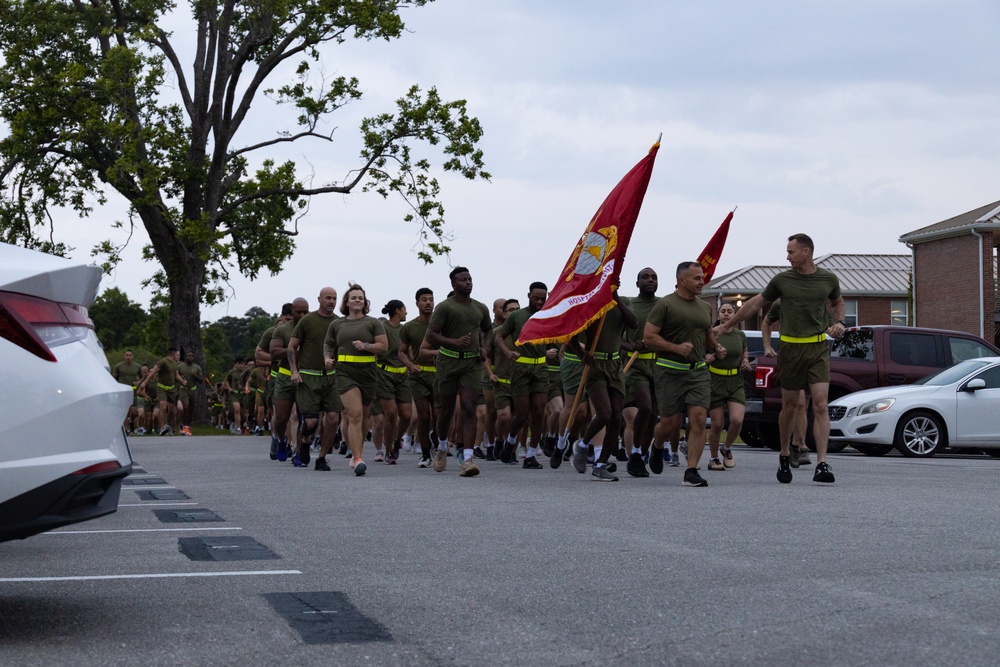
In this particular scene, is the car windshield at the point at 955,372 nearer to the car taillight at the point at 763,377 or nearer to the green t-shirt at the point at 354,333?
the car taillight at the point at 763,377

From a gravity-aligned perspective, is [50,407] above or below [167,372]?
below

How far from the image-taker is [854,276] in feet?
220

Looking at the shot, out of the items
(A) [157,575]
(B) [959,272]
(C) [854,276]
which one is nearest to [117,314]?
(C) [854,276]

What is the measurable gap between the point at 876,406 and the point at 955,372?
3.71 feet

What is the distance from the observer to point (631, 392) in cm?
1530

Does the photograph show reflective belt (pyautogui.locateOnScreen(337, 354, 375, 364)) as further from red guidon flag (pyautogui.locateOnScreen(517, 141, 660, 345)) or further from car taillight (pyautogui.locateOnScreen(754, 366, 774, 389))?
car taillight (pyautogui.locateOnScreen(754, 366, 774, 389))

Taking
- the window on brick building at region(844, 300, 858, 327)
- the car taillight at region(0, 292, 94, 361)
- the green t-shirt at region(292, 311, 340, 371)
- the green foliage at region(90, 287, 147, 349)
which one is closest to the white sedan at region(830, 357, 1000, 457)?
the green t-shirt at region(292, 311, 340, 371)

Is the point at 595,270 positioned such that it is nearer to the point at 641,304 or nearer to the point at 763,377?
the point at 641,304

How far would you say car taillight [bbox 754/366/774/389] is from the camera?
21016mm

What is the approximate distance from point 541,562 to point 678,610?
58.2 inches

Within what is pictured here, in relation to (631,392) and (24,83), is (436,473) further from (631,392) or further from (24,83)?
(24,83)

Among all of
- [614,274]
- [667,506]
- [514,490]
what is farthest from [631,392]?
[667,506]

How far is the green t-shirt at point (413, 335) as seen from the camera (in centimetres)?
1702

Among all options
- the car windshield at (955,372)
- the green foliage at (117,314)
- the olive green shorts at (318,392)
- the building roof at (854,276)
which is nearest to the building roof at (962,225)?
the building roof at (854,276)
